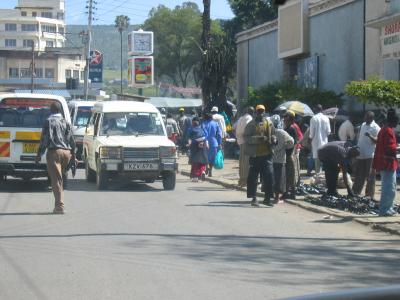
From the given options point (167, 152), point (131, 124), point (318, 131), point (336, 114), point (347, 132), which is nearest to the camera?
point (167, 152)

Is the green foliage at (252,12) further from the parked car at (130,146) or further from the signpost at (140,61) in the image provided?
the parked car at (130,146)

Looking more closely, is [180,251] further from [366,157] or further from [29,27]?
[29,27]

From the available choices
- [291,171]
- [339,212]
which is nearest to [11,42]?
[291,171]

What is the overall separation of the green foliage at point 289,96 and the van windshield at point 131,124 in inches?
321

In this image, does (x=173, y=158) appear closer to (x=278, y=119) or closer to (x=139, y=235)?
(x=278, y=119)

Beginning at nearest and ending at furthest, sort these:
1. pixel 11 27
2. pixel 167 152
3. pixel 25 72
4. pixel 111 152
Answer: pixel 111 152 < pixel 167 152 < pixel 25 72 < pixel 11 27

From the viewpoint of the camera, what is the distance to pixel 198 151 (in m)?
20.8

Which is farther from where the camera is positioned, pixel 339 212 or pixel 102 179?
pixel 102 179

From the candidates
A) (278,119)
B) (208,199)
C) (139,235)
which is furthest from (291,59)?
(139,235)

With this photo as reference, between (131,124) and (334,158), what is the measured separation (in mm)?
5473

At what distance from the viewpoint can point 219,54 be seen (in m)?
36.4

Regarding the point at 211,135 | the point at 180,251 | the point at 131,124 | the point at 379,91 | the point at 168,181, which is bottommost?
the point at 180,251

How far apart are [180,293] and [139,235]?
3855 millimetres

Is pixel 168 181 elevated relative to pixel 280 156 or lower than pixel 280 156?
lower
